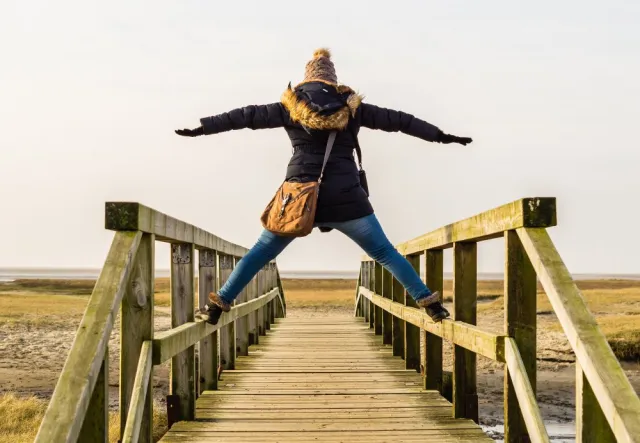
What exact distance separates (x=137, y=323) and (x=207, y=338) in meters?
2.29

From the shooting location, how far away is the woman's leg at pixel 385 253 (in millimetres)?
4523

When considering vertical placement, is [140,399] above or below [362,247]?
below

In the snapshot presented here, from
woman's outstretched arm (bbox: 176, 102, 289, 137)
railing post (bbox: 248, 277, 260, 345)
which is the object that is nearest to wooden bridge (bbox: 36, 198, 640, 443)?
woman's outstretched arm (bbox: 176, 102, 289, 137)

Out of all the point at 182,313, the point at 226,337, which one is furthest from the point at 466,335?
the point at 226,337

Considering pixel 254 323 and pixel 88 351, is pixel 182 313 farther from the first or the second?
pixel 254 323

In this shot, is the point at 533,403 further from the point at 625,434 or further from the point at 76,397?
the point at 76,397

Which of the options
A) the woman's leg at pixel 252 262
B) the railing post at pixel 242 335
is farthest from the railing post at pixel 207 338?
the railing post at pixel 242 335

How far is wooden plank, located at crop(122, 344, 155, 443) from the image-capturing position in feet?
10.3

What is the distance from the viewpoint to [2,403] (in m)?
10.8

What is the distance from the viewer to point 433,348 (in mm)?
5680

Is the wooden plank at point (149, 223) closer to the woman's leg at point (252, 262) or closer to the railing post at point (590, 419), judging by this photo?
the woman's leg at point (252, 262)

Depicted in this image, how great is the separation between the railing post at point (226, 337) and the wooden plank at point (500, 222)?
229 centimetres

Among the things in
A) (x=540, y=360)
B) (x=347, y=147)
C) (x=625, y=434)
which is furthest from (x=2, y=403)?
(x=540, y=360)

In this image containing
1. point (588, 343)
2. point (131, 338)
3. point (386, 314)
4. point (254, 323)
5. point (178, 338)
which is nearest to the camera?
point (588, 343)
